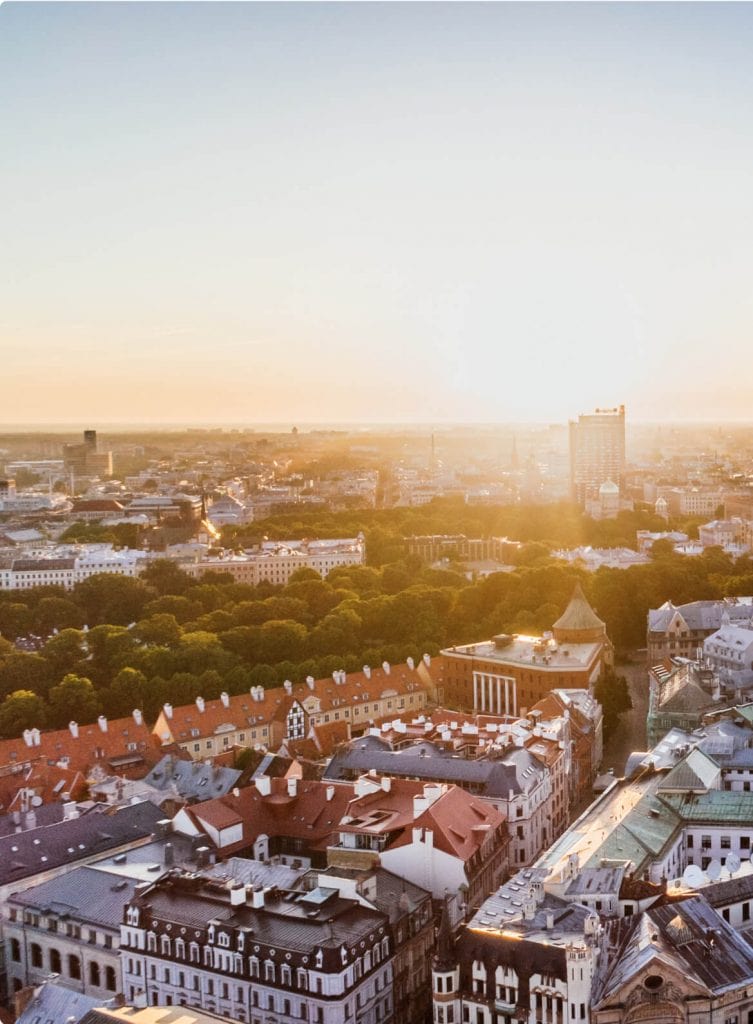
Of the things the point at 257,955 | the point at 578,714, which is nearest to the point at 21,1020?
the point at 257,955

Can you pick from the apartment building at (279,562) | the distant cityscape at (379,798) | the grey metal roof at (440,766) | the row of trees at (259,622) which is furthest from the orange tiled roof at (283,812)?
the apartment building at (279,562)

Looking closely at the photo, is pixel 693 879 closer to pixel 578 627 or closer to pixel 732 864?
pixel 732 864

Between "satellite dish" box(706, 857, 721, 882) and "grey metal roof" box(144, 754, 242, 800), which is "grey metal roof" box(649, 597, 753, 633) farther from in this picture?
"satellite dish" box(706, 857, 721, 882)

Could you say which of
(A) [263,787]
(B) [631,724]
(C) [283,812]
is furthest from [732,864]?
(B) [631,724]

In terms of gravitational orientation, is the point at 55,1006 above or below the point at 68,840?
below

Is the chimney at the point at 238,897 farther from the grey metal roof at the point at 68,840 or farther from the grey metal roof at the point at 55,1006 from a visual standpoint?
the grey metal roof at the point at 68,840

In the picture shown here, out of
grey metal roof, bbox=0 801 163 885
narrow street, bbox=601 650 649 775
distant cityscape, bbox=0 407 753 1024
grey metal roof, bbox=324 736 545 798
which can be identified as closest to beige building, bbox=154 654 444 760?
distant cityscape, bbox=0 407 753 1024

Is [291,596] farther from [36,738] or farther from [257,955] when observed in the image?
[257,955]

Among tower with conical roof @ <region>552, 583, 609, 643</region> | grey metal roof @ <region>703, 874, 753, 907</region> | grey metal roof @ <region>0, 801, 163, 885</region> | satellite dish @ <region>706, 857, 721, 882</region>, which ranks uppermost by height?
tower with conical roof @ <region>552, 583, 609, 643</region>
